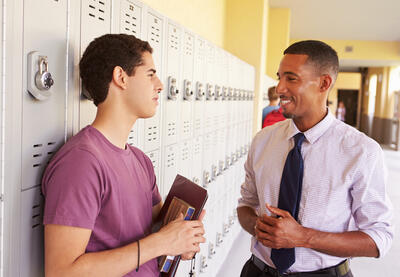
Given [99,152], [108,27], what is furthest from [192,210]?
[108,27]

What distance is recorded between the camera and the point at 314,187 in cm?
161

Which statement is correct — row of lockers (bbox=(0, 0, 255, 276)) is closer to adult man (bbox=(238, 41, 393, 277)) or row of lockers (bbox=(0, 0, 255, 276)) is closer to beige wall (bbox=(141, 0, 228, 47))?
adult man (bbox=(238, 41, 393, 277))

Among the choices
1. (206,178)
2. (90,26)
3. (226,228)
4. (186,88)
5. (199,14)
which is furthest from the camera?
(199,14)

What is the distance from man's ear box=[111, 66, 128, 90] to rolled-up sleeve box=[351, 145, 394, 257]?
94 cm

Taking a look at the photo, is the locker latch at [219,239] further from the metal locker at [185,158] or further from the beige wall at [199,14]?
the beige wall at [199,14]

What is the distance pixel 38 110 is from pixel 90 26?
414 millimetres

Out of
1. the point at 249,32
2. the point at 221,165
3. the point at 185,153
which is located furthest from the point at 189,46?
the point at 249,32

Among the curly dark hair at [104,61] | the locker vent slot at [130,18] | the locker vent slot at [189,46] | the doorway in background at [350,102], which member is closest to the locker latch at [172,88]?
the locker vent slot at [189,46]

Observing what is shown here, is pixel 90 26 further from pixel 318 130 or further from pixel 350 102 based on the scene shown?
pixel 350 102

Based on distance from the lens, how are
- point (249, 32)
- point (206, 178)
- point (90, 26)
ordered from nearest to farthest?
1. point (90, 26)
2. point (206, 178)
3. point (249, 32)

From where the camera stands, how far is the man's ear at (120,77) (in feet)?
4.20

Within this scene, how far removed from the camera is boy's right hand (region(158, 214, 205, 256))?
124 cm

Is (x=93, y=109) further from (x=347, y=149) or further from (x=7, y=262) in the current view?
(x=347, y=149)

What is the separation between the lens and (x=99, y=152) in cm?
118
